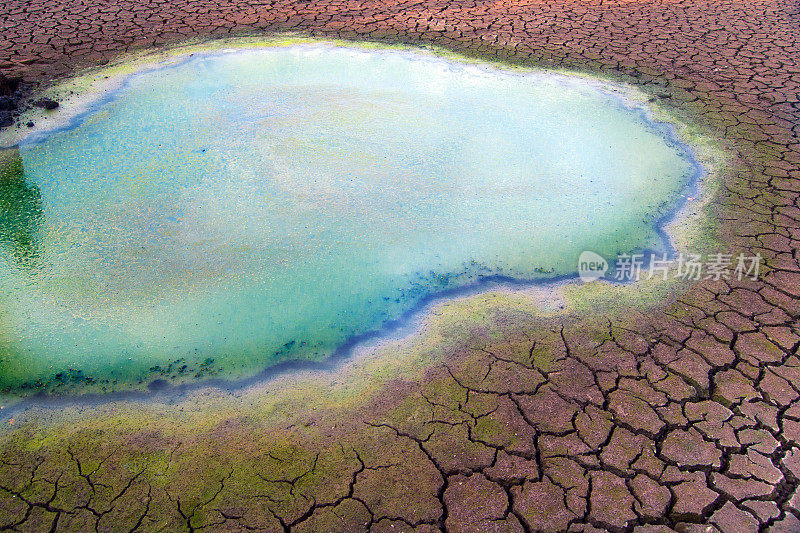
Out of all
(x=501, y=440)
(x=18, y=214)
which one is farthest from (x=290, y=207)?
(x=501, y=440)

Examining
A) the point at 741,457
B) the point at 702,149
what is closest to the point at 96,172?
the point at 741,457

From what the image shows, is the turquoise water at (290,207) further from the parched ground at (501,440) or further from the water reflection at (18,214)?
the parched ground at (501,440)

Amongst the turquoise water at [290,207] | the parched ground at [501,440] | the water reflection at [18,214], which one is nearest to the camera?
the parched ground at [501,440]

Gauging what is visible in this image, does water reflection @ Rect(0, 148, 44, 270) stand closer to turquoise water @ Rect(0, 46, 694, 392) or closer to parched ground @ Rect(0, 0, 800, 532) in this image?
turquoise water @ Rect(0, 46, 694, 392)

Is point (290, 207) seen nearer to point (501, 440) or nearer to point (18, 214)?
point (18, 214)

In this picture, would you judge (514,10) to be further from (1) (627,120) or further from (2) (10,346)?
(2) (10,346)

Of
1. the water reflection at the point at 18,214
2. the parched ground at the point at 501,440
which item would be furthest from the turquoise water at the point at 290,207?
the parched ground at the point at 501,440
